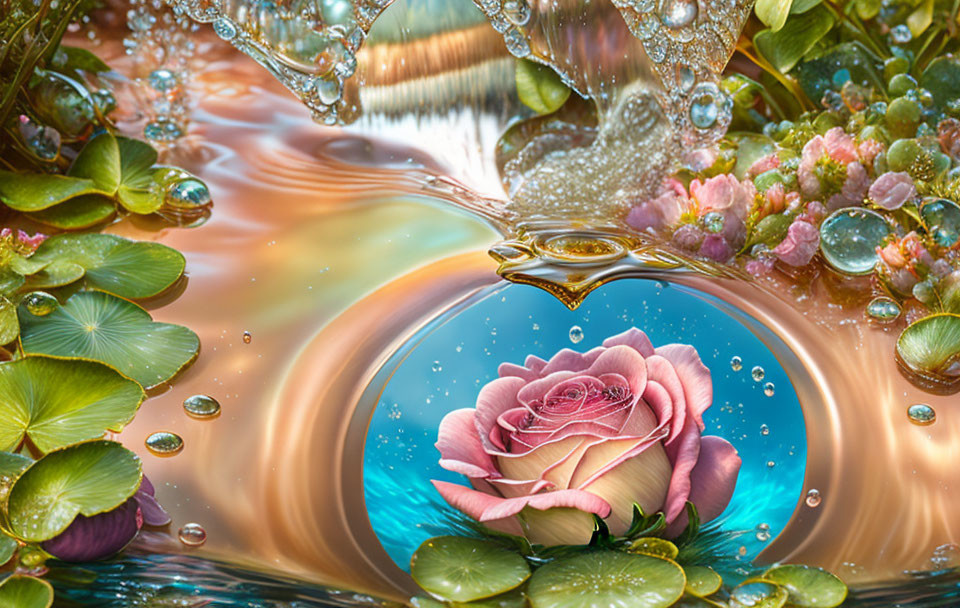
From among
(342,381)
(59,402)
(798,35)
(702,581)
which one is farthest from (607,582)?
(798,35)

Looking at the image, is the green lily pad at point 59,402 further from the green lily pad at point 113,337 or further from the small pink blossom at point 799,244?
the small pink blossom at point 799,244

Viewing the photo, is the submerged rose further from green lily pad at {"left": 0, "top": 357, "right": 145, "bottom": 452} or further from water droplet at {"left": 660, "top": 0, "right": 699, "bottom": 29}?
water droplet at {"left": 660, "top": 0, "right": 699, "bottom": 29}

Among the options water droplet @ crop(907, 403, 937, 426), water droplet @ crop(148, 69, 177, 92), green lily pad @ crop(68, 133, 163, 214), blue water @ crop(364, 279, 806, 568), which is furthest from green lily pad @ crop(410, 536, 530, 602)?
water droplet @ crop(148, 69, 177, 92)

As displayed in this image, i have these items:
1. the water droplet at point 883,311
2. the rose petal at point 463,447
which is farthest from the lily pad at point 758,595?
the water droplet at point 883,311

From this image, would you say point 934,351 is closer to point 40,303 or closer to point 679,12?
point 679,12

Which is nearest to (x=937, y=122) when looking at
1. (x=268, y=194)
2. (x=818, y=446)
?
(x=818, y=446)
